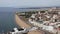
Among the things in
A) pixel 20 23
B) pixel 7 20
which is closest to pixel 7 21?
pixel 7 20

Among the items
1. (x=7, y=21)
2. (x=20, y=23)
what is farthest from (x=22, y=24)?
(x=7, y=21)

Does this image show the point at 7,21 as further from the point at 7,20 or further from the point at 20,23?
the point at 20,23

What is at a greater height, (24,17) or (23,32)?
(24,17)

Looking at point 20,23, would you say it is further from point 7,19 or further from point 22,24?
point 7,19

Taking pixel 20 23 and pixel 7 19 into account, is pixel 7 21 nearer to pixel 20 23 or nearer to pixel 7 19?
pixel 7 19
